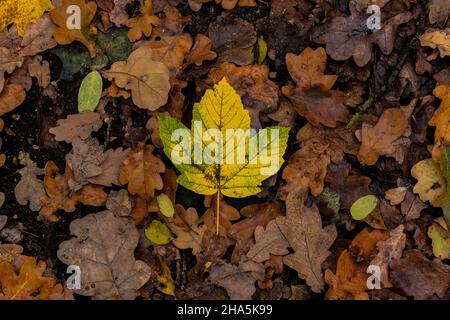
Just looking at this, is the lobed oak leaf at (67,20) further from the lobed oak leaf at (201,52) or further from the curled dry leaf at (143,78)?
the lobed oak leaf at (201,52)

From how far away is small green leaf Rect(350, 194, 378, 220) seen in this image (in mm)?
2664

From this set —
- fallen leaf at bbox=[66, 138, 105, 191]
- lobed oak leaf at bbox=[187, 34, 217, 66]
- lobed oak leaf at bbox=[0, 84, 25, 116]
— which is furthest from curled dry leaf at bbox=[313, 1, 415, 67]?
lobed oak leaf at bbox=[0, 84, 25, 116]

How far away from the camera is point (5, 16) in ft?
8.98

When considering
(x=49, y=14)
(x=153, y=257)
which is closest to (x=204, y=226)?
(x=153, y=257)

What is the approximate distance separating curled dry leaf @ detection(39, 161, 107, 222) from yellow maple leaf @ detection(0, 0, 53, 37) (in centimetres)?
67

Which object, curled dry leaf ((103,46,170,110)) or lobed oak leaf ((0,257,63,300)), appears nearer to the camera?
lobed oak leaf ((0,257,63,300))

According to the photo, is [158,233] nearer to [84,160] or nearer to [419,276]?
[84,160]

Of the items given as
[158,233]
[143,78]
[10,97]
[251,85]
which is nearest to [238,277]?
[158,233]

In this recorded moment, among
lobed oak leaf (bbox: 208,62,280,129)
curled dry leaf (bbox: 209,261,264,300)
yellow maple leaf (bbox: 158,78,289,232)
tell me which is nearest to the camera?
yellow maple leaf (bbox: 158,78,289,232)

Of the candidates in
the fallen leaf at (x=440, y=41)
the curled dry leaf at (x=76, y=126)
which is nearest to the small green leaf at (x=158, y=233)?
the curled dry leaf at (x=76, y=126)

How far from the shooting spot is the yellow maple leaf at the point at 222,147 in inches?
98.7

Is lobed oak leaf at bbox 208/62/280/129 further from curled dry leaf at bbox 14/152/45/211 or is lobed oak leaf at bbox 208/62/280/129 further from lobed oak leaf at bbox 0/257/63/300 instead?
lobed oak leaf at bbox 0/257/63/300

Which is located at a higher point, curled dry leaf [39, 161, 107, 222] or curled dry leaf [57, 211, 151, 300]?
curled dry leaf [39, 161, 107, 222]

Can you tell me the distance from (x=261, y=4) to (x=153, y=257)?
1.27 meters
